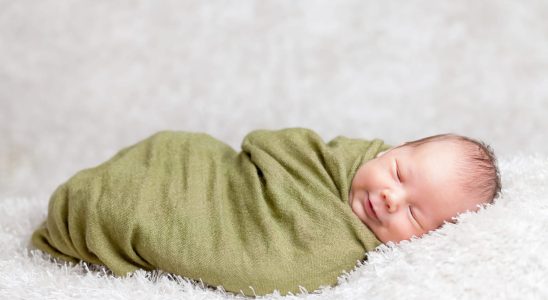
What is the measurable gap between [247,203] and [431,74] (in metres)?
0.93

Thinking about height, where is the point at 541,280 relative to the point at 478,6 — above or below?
below

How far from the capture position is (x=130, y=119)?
83.7 inches

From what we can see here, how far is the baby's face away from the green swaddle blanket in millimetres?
35

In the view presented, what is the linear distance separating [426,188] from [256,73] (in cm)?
89

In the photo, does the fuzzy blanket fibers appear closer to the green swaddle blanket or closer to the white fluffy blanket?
the green swaddle blanket

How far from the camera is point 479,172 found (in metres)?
1.36

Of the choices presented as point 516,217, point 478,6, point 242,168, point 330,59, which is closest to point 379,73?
point 330,59

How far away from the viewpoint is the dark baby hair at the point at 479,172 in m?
1.35

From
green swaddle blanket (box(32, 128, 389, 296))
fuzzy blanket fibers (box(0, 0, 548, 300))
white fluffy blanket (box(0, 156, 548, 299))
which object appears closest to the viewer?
white fluffy blanket (box(0, 156, 548, 299))

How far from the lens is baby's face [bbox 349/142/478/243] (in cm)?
135

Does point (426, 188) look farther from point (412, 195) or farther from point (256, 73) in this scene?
point (256, 73)

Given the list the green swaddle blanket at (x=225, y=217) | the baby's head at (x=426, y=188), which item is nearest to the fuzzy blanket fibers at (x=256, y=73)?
the green swaddle blanket at (x=225, y=217)

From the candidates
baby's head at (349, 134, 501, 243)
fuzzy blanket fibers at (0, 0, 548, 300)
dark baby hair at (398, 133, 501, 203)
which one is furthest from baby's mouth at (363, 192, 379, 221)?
fuzzy blanket fibers at (0, 0, 548, 300)

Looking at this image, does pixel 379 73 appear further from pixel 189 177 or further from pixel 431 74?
pixel 189 177
